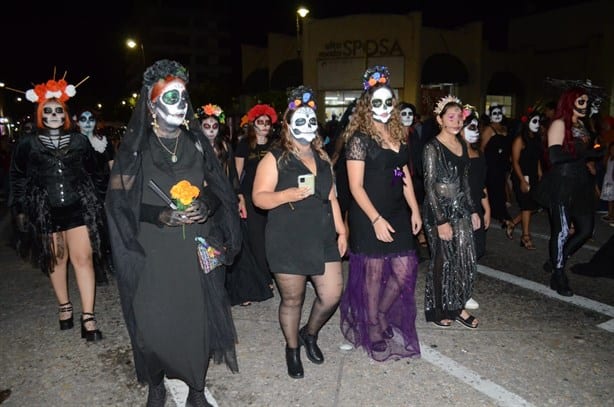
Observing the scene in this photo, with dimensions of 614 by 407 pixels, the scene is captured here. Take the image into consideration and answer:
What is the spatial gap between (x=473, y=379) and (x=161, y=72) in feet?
9.66

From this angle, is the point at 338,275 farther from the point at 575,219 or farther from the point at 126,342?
the point at 575,219

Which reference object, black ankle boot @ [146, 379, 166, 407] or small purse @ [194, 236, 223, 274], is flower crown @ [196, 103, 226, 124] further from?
black ankle boot @ [146, 379, 166, 407]

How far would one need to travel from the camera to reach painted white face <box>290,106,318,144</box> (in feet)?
11.3

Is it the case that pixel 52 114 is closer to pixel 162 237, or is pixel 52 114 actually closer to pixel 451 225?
pixel 162 237

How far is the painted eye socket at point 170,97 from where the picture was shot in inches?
118

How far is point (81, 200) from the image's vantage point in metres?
4.38

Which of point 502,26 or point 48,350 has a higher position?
point 502,26

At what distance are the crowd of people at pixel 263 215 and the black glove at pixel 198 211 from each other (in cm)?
1

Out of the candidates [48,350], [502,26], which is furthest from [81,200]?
[502,26]

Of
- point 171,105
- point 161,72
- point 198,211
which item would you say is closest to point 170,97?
point 171,105

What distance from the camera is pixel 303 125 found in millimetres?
3453

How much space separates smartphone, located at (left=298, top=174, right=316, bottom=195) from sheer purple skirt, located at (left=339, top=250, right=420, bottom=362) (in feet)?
3.13

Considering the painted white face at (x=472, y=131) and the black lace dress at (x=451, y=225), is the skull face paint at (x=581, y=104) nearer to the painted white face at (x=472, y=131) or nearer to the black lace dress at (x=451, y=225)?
the painted white face at (x=472, y=131)

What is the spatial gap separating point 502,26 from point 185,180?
1371 inches
